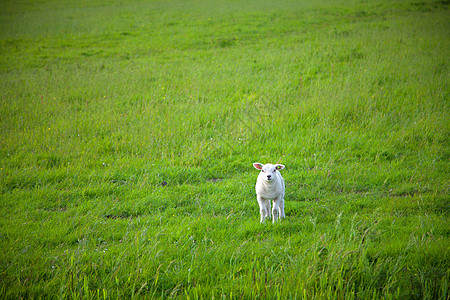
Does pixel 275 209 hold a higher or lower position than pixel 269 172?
lower

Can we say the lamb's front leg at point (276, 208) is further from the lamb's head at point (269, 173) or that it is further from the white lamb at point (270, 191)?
the lamb's head at point (269, 173)

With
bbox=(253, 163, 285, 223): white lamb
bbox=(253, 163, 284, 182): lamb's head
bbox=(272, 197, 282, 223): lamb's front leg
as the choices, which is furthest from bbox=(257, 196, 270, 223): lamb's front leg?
bbox=(253, 163, 284, 182): lamb's head

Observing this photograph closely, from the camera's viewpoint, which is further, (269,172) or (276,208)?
(276,208)

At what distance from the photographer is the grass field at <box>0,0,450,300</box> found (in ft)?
12.9

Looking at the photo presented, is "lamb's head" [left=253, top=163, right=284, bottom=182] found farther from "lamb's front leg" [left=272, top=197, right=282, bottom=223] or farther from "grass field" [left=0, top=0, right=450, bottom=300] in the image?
"grass field" [left=0, top=0, right=450, bottom=300]

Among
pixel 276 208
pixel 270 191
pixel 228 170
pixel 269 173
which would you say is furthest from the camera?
pixel 228 170

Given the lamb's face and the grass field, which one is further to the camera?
the lamb's face

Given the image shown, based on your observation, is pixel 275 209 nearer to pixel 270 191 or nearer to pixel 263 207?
pixel 263 207

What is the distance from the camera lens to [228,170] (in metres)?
7.59

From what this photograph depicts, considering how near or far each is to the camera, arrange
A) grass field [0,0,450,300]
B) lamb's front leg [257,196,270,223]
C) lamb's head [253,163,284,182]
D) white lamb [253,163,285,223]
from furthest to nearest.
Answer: lamb's front leg [257,196,270,223] < white lamb [253,163,285,223] < lamb's head [253,163,284,182] < grass field [0,0,450,300]

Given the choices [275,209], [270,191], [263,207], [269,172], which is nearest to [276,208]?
[275,209]

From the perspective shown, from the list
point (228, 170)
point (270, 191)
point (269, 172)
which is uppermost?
point (269, 172)

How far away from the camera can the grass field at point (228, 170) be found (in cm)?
394

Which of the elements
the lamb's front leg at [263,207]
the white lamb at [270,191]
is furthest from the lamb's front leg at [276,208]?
the lamb's front leg at [263,207]
